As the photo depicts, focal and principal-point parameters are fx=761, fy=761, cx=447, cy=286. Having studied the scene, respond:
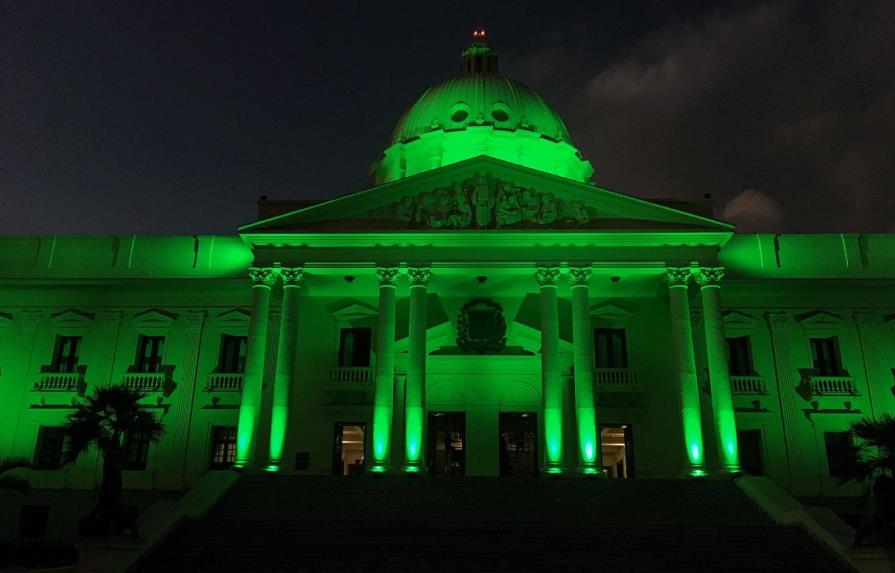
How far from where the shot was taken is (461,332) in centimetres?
3459

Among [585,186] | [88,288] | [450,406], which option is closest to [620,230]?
[585,186]

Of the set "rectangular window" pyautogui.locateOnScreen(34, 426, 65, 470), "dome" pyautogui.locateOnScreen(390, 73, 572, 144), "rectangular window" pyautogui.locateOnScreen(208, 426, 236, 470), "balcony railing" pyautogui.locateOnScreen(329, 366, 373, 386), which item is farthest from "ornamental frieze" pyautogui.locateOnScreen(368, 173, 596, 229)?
"rectangular window" pyautogui.locateOnScreen(34, 426, 65, 470)

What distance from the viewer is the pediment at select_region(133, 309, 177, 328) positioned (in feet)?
116

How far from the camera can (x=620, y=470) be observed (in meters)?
35.0

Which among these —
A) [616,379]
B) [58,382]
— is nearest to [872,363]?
[616,379]

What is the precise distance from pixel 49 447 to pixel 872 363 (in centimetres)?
3661

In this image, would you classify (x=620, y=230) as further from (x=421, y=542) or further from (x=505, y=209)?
(x=421, y=542)

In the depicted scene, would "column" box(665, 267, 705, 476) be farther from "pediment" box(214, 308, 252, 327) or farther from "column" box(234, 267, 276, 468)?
"pediment" box(214, 308, 252, 327)

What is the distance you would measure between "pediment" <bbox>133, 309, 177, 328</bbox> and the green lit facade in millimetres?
93

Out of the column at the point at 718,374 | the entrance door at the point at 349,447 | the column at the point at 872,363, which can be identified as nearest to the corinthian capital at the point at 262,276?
the entrance door at the point at 349,447

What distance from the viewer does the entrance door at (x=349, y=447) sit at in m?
33.8

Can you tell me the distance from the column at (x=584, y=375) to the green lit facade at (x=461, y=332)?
123 mm

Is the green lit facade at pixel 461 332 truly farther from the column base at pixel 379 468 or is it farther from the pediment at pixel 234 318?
the column base at pixel 379 468

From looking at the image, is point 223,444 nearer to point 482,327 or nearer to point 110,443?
point 482,327
